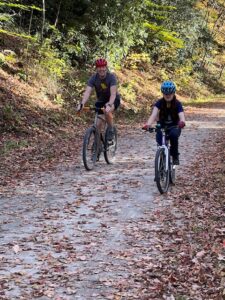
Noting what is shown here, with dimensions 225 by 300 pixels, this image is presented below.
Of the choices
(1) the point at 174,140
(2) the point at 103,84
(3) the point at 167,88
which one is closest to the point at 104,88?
(2) the point at 103,84

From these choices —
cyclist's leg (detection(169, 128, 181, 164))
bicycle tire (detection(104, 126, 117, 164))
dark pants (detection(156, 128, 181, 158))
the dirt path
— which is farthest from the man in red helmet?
cyclist's leg (detection(169, 128, 181, 164))

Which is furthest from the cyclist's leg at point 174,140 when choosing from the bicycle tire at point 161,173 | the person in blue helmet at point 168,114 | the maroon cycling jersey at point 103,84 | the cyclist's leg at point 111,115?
the maroon cycling jersey at point 103,84

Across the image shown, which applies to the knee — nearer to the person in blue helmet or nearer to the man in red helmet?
the person in blue helmet

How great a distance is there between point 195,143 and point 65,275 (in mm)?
10615

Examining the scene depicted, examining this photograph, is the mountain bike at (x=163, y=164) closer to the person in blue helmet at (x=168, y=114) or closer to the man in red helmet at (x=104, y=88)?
the person in blue helmet at (x=168, y=114)

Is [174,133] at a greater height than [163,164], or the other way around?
[174,133]

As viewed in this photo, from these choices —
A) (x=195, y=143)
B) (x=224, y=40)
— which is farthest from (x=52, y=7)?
(x=224, y=40)

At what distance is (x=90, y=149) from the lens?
1071 cm

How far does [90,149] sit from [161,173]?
236cm

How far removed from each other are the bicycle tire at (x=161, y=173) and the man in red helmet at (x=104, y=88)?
208 centimetres

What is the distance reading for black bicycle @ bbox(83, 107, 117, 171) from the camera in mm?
10453

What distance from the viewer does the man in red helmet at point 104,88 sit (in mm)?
10430

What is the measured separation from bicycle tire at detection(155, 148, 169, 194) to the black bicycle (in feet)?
6.90

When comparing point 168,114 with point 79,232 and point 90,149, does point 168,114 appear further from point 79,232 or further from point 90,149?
point 79,232
